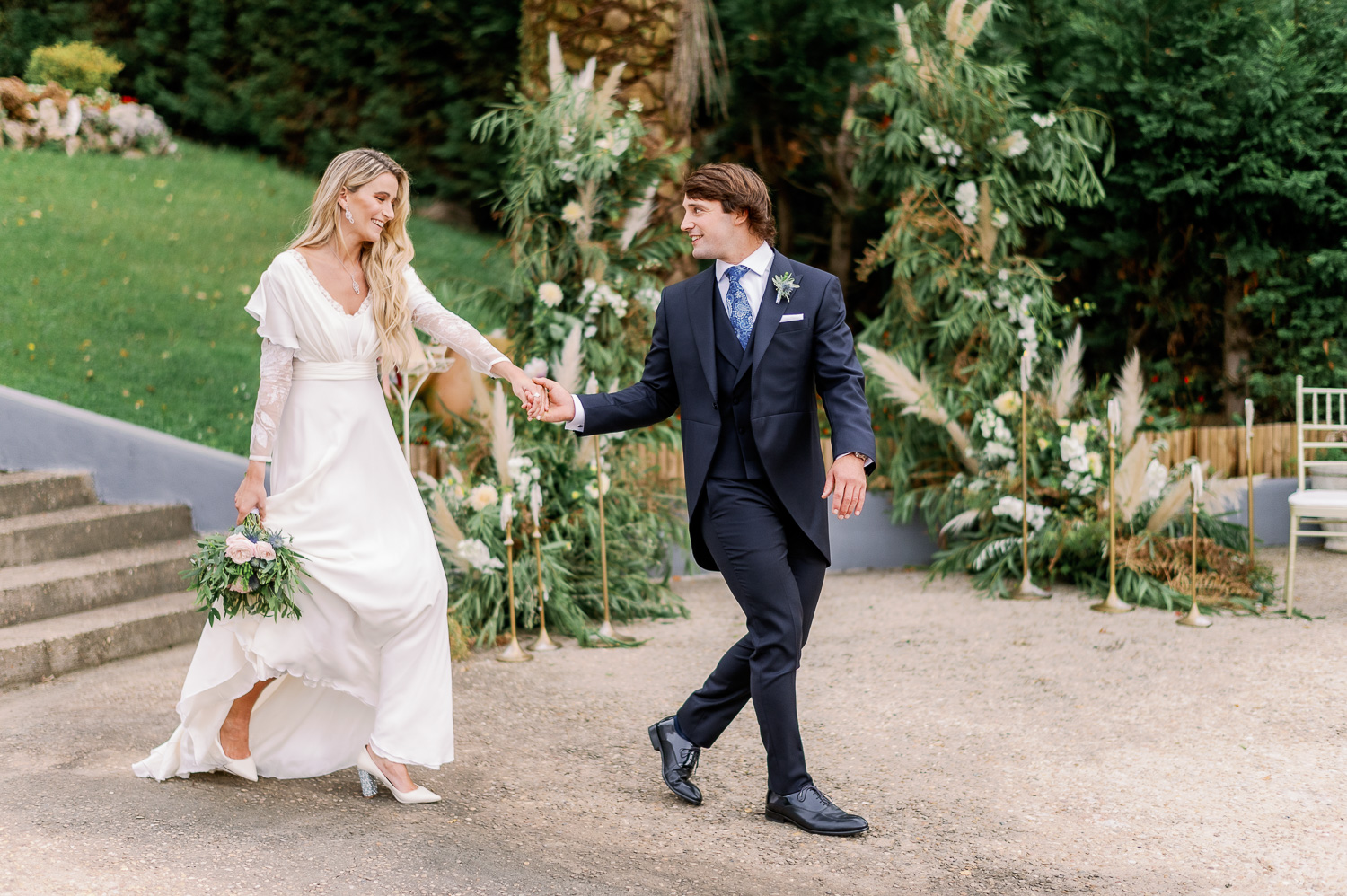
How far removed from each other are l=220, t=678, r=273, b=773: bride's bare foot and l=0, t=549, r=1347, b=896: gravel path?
0.12 m

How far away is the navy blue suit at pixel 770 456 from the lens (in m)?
3.44

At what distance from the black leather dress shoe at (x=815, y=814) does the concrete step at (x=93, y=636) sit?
9.95 feet

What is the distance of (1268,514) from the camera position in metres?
7.68

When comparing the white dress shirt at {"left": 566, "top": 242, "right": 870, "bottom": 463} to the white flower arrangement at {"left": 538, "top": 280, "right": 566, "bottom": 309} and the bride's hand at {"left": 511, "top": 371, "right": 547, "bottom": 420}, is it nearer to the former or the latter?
the bride's hand at {"left": 511, "top": 371, "right": 547, "bottom": 420}

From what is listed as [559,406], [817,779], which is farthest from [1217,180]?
[559,406]

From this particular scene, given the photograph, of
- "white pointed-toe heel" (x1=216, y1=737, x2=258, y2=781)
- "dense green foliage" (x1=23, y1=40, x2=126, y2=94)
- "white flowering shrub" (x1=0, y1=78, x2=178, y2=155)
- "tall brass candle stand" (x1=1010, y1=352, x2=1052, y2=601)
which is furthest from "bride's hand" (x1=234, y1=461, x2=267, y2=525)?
"dense green foliage" (x1=23, y1=40, x2=126, y2=94)

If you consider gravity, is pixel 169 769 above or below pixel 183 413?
below

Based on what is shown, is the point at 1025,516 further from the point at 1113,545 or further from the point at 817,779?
the point at 817,779

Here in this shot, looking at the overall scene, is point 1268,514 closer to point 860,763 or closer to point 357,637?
point 860,763

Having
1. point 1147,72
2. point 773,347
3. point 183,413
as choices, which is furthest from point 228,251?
point 773,347

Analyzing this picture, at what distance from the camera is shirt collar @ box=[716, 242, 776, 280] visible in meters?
3.59

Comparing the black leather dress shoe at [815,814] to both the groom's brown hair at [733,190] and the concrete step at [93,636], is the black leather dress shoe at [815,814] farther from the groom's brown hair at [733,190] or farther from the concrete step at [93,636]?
the concrete step at [93,636]

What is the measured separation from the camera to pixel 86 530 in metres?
5.75

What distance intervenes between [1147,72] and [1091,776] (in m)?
5.77
